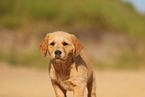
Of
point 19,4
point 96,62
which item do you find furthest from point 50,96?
point 19,4

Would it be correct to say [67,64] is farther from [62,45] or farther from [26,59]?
[26,59]

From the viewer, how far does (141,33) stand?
21219 mm

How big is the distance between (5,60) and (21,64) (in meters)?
0.96

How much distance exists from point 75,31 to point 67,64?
13910mm

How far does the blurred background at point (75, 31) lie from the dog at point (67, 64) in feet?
33.3

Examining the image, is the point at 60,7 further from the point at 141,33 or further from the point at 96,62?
A: the point at 141,33

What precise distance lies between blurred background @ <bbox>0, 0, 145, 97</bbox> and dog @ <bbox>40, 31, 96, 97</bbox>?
33.3 ft

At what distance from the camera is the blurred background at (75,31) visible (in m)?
16.8

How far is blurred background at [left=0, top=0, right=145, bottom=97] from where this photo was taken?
1678 centimetres

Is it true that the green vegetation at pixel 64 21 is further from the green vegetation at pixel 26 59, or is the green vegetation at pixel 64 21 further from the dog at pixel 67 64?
the dog at pixel 67 64

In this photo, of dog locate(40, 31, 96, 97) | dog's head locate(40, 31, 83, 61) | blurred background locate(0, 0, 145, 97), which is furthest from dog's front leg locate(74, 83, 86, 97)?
blurred background locate(0, 0, 145, 97)

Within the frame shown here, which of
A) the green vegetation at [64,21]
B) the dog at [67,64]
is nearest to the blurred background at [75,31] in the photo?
the green vegetation at [64,21]

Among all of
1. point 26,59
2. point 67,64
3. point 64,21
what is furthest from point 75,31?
point 67,64

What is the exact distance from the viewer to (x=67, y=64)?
5016 millimetres
